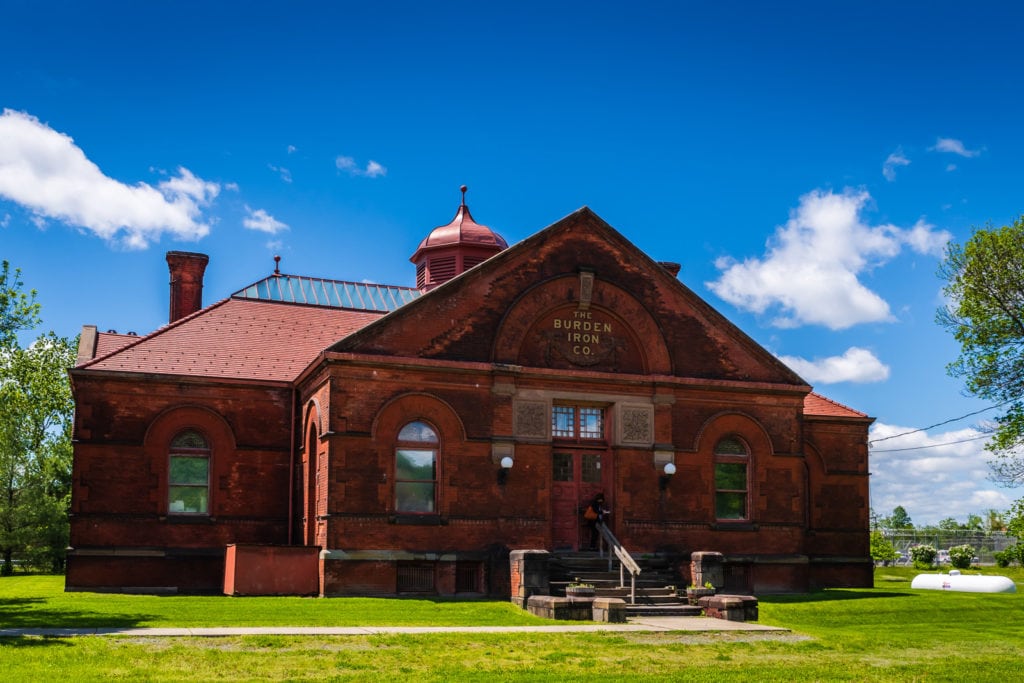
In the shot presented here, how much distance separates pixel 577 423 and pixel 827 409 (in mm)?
9526

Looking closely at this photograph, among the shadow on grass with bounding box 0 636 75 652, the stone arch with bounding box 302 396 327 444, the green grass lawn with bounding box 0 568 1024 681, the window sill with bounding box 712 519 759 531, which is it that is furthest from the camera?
the window sill with bounding box 712 519 759 531

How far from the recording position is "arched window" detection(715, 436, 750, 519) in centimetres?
2909

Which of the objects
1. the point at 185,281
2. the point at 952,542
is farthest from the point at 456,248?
the point at 952,542

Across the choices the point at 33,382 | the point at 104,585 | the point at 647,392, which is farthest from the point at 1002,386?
the point at 33,382

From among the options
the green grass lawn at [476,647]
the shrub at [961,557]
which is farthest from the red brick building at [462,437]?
the shrub at [961,557]

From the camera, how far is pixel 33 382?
51.8 m

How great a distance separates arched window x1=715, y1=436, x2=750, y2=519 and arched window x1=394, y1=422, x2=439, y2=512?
24.9ft

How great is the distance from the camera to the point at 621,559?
24125 millimetres

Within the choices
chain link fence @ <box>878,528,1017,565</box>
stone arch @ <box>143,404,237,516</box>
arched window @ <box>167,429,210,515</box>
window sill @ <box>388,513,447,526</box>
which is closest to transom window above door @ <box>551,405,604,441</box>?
window sill @ <box>388,513,447,526</box>

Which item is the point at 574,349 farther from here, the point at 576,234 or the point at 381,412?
the point at 381,412

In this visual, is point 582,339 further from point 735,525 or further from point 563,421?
point 735,525

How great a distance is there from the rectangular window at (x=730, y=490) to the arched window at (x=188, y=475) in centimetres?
1301

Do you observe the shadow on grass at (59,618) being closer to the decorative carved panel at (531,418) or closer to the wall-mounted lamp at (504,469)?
the wall-mounted lamp at (504,469)

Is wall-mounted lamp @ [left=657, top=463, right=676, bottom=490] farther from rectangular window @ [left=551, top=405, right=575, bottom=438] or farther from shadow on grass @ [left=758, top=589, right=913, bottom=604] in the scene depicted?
shadow on grass @ [left=758, top=589, right=913, bottom=604]
